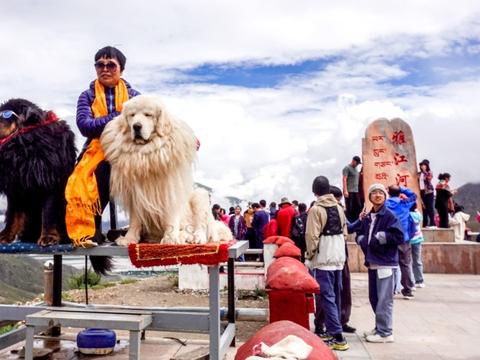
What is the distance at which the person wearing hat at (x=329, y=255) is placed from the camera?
5133 mm

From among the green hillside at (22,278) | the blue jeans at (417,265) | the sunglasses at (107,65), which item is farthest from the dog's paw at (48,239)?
the green hillside at (22,278)

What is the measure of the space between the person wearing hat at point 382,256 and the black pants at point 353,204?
7.31 metres

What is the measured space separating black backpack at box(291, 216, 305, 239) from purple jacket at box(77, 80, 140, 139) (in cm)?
608

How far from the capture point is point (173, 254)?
Answer: 126 inches

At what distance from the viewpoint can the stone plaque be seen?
12258mm

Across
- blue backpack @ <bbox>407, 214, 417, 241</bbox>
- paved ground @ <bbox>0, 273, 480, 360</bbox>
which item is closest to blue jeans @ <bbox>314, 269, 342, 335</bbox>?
paved ground @ <bbox>0, 273, 480, 360</bbox>

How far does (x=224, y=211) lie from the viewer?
1360 centimetres

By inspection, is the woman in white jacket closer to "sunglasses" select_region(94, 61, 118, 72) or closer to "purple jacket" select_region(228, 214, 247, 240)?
"purple jacket" select_region(228, 214, 247, 240)

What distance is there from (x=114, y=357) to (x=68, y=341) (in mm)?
903

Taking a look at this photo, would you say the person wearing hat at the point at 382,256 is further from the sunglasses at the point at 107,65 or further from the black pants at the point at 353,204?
the black pants at the point at 353,204

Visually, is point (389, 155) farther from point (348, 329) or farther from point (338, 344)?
point (338, 344)

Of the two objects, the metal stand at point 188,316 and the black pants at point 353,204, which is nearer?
the metal stand at point 188,316

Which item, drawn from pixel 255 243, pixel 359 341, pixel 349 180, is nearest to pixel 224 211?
pixel 255 243

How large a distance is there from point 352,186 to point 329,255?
7706 millimetres
